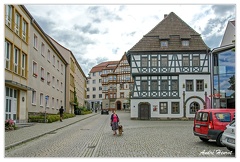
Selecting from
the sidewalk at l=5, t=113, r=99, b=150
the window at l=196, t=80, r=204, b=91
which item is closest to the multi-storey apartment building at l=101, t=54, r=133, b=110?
the window at l=196, t=80, r=204, b=91

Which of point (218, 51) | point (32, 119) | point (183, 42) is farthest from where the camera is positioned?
point (183, 42)

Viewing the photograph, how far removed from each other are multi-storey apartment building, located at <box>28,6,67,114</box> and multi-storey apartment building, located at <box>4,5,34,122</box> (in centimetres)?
134

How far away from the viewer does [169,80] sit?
38344 millimetres

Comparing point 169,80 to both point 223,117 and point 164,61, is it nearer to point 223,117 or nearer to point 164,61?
point 164,61

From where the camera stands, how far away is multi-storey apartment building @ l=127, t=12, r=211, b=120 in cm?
3797

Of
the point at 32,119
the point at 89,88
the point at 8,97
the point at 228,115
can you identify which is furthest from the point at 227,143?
the point at 89,88

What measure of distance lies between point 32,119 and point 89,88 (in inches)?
3659

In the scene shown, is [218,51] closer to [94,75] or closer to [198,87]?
[198,87]

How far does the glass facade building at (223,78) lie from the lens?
1387 inches

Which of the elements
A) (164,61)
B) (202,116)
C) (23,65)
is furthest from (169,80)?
(202,116)

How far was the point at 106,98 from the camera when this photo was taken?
102125mm

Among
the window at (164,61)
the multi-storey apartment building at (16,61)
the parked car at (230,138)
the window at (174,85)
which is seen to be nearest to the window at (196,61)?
the window at (174,85)

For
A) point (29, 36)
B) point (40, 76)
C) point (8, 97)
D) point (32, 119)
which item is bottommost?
point (32, 119)

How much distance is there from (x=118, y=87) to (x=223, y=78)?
61.7 meters
